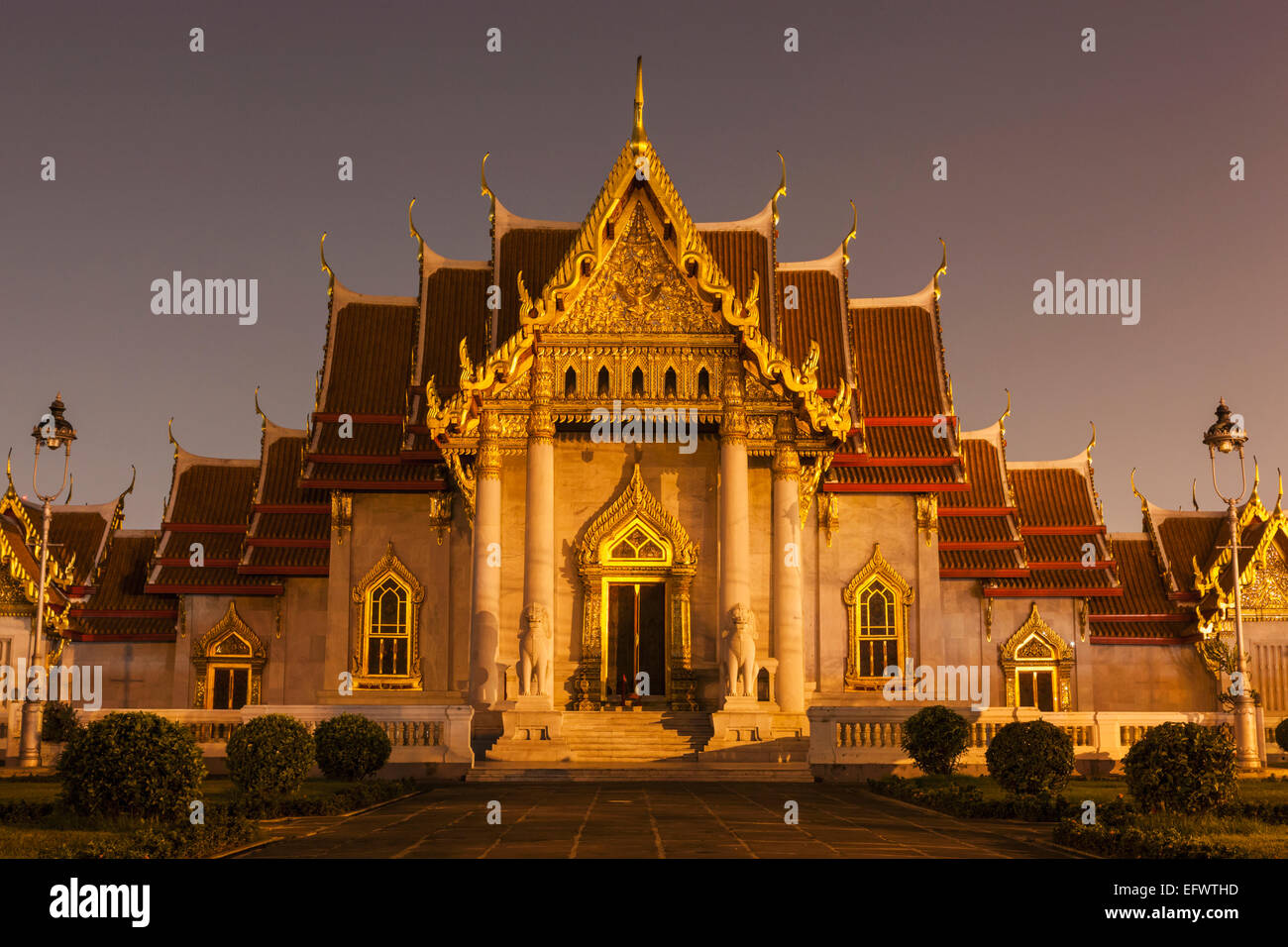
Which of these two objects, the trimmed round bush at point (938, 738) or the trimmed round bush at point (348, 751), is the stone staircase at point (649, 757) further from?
the trimmed round bush at point (348, 751)

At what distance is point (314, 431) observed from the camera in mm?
36094

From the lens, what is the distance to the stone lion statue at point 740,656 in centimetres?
2870

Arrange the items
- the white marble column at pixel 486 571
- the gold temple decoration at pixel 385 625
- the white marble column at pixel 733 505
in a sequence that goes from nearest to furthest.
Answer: the white marble column at pixel 733 505 → the white marble column at pixel 486 571 → the gold temple decoration at pixel 385 625

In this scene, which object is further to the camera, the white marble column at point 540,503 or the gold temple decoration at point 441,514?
the gold temple decoration at point 441,514

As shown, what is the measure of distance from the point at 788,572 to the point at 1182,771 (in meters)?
15.5

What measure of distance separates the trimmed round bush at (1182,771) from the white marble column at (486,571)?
16846 mm

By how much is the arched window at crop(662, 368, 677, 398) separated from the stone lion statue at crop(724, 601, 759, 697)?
5.24 m

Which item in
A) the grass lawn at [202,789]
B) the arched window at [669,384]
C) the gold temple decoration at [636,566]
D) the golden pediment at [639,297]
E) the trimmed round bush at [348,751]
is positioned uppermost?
the golden pediment at [639,297]

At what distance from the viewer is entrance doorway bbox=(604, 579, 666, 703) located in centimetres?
3231

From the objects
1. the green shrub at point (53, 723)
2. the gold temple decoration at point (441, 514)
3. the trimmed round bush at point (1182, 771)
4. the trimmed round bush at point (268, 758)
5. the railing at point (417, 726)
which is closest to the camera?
the trimmed round bush at point (1182, 771)

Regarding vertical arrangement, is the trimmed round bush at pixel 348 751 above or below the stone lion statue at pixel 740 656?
below

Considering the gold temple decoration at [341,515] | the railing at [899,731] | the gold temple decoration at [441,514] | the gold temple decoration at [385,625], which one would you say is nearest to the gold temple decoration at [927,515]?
the railing at [899,731]

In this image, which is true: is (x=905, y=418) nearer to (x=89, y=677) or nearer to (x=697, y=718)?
(x=697, y=718)

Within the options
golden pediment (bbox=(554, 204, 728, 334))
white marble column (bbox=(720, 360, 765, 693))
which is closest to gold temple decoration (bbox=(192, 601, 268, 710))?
golden pediment (bbox=(554, 204, 728, 334))
